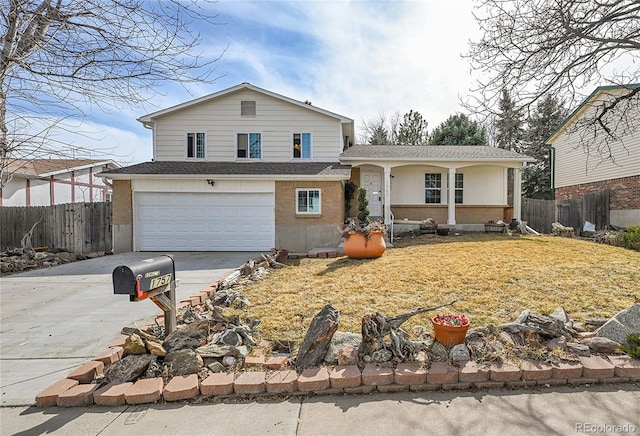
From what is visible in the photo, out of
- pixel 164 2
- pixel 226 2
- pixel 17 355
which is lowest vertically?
pixel 17 355

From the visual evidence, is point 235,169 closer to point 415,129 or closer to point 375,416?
point 375,416

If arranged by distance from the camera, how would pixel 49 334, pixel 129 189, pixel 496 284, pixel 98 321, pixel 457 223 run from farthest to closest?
pixel 457 223 → pixel 129 189 → pixel 496 284 → pixel 98 321 → pixel 49 334

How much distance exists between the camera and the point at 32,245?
11.6m

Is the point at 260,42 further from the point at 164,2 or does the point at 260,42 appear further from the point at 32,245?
the point at 32,245

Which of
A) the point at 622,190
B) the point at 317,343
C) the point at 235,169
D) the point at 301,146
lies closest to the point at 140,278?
the point at 317,343

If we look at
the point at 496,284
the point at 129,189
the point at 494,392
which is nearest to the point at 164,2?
the point at 494,392

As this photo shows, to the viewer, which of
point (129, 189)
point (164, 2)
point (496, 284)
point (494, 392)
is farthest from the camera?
point (129, 189)

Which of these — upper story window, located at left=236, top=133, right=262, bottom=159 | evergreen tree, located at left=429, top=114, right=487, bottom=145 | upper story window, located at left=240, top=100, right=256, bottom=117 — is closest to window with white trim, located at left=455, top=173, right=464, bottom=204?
upper story window, located at left=236, top=133, right=262, bottom=159

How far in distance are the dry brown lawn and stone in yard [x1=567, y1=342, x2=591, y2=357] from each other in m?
0.81

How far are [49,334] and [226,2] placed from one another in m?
4.59

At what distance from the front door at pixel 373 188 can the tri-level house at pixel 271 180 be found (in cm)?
4

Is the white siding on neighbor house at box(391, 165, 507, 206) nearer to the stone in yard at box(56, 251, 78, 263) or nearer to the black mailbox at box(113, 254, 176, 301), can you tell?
the stone in yard at box(56, 251, 78, 263)

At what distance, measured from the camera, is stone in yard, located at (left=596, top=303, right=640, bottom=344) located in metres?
3.20

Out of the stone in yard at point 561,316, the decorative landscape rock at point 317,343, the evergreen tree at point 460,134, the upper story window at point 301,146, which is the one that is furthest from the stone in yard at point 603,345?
the evergreen tree at point 460,134
